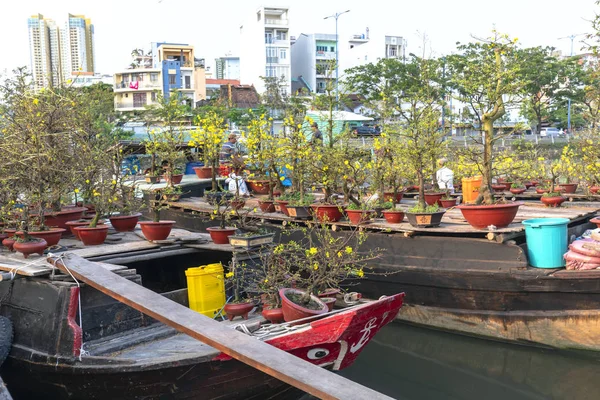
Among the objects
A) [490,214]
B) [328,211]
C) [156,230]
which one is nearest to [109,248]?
[156,230]

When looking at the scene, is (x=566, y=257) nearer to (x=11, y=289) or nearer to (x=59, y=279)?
(x=59, y=279)

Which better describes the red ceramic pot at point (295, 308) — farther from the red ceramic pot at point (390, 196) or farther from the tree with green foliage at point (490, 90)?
the red ceramic pot at point (390, 196)

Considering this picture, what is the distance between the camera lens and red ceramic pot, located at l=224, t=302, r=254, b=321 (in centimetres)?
629

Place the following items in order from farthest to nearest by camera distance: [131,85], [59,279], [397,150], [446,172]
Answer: [131,85] < [446,172] < [397,150] < [59,279]

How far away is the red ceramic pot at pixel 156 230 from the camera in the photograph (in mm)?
Result: 7879

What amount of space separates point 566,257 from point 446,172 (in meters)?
4.89

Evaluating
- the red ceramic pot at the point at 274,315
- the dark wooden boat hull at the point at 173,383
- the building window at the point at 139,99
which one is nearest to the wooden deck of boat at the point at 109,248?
the dark wooden boat hull at the point at 173,383

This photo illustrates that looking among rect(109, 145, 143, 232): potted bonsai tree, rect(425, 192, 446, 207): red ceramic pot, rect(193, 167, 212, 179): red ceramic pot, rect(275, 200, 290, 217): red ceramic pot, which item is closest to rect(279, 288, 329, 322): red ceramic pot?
rect(109, 145, 143, 232): potted bonsai tree

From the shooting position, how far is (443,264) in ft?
28.5

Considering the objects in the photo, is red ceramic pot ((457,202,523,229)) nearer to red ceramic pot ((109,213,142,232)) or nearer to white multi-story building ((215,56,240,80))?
red ceramic pot ((109,213,142,232))

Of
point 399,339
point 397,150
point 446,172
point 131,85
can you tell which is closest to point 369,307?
point 399,339

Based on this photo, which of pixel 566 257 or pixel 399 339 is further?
pixel 399 339

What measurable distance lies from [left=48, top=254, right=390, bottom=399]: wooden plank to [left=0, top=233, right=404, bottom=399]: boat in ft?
1.04

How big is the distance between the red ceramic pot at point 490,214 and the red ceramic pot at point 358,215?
1520 mm
